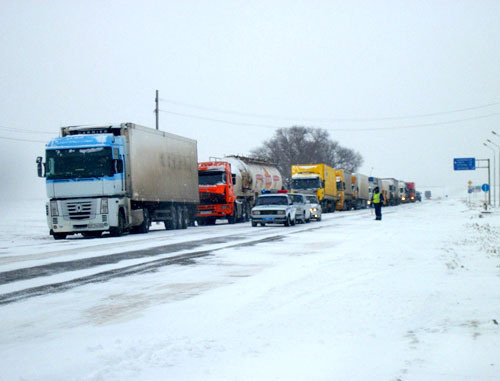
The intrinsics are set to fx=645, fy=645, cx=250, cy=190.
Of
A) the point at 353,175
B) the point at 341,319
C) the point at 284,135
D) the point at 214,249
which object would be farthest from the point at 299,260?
the point at 284,135

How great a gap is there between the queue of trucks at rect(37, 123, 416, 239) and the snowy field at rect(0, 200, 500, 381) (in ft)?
37.2

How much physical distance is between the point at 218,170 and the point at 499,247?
2377 centimetres

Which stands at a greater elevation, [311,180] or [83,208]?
[311,180]

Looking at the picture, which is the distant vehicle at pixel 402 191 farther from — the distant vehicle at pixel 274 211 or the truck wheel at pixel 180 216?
the truck wheel at pixel 180 216

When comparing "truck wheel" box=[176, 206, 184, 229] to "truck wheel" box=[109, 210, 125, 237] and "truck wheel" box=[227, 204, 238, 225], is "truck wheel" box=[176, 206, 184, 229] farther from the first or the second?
"truck wheel" box=[109, 210, 125, 237]

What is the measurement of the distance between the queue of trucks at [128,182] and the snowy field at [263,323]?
37.2 feet

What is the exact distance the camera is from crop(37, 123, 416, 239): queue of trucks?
24.6 m

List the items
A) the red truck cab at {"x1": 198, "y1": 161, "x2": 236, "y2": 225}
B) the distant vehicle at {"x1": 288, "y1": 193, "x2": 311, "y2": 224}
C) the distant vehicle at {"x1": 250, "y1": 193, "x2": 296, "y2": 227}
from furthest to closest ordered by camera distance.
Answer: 1. the red truck cab at {"x1": 198, "y1": 161, "x2": 236, "y2": 225}
2. the distant vehicle at {"x1": 288, "y1": 193, "x2": 311, "y2": 224}
3. the distant vehicle at {"x1": 250, "y1": 193, "x2": 296, "y2": 227}

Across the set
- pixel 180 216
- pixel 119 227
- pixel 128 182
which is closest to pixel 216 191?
pixel 180 216

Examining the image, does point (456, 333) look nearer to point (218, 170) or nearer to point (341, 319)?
point (341, 319)

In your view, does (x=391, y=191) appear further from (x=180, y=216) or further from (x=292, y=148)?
(x=180, y=216)

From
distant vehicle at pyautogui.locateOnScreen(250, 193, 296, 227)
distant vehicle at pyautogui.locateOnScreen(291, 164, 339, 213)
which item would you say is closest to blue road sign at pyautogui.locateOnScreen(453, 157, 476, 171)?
distant vehicle at pyautogui.locateOnScreen(291, 164, 339, 213)

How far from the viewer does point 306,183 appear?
179 feet

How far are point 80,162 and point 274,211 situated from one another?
37.3ft
